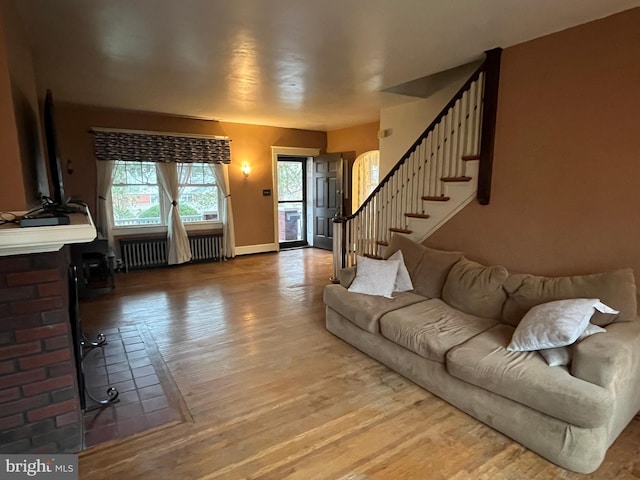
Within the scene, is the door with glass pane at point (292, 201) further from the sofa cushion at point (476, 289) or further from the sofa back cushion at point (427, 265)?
the sofa cushion at point (476, 289)

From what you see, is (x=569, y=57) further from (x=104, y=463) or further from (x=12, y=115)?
(x=104, y=463)

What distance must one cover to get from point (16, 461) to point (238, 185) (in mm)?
5519

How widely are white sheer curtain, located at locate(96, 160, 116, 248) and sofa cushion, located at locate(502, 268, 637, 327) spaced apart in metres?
5.67

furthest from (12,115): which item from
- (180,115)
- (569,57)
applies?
(180,115)

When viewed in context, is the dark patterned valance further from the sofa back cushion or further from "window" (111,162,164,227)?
the sofa back cushion

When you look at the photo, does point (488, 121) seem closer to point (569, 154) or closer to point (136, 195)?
point (569, 154)

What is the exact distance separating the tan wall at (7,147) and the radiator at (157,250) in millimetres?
4399

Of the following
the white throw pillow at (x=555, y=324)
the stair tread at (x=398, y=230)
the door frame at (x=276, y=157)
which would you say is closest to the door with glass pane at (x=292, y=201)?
the door frame at (x=276, y=157)

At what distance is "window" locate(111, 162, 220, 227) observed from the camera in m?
5.81

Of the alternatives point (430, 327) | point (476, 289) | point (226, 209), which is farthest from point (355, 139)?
point (430, 327)

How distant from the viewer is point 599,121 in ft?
8.02

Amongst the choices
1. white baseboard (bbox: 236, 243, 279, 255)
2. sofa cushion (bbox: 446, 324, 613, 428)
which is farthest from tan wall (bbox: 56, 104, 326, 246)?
sofa cushion (bbox: 446, 324, 613, 428)

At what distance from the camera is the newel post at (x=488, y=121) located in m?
2.99

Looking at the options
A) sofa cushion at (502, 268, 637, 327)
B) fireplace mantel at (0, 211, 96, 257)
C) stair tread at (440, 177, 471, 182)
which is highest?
stair tread at (440, 177, 471, 182)
